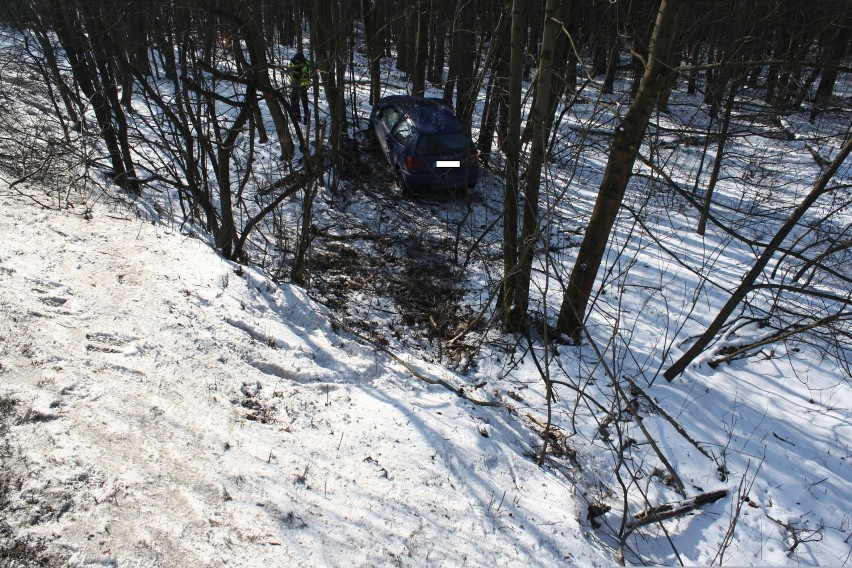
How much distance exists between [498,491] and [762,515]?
2435 mm

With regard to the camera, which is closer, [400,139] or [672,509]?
[672,509]

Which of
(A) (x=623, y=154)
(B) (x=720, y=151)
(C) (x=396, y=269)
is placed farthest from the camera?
(B) (x=720, y=151)

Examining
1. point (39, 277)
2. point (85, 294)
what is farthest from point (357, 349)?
point (39, 277)

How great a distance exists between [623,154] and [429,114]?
20.2 ft

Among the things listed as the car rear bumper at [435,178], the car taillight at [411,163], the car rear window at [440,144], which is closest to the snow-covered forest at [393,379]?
the car rear bumper at [435,178]

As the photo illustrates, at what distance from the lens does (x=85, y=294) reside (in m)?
4.76

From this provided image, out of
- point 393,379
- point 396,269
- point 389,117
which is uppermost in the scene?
point 389,117

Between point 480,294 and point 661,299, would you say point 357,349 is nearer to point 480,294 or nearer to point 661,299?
point 480,294

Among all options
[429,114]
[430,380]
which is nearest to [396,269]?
[430,380]

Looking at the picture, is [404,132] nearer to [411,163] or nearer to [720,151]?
[411,163]

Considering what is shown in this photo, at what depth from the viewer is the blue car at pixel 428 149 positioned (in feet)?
34.0

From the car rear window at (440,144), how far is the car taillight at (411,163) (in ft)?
Answer: 0.67

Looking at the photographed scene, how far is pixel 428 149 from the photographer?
409 inches

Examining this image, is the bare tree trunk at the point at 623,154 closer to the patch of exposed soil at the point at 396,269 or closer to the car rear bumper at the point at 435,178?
the patch of exposed soil at the point at 396,269
